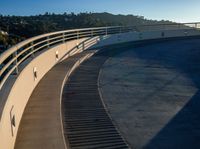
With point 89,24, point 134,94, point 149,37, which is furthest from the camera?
point 89,24

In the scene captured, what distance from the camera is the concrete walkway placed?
337 inches

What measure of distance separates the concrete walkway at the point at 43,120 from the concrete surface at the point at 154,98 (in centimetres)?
171

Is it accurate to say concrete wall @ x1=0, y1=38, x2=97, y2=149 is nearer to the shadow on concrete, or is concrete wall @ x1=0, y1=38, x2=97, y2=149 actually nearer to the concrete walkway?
the concrete walkway

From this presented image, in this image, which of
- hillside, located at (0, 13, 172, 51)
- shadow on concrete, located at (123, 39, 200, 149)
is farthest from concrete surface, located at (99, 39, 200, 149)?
hillside, located at (0, 13, 172, 51)

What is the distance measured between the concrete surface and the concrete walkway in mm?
1711

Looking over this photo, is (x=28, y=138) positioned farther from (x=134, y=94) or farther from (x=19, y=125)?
(x=134, y=94)

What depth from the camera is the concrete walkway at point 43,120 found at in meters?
8.55

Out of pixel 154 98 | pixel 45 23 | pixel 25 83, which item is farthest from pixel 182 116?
pixel 45 23

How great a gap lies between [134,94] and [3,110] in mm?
7554

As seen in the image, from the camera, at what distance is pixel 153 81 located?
57.2 ft

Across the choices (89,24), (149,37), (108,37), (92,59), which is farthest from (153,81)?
(89,24)

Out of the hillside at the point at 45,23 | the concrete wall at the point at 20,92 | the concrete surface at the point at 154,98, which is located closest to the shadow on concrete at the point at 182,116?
the concrete surface at the point at 154,98

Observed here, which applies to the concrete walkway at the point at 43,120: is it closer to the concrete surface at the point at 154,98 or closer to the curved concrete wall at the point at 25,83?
the curved concrete wall at the point at 25,83

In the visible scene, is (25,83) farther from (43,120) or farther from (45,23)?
(45,23)
